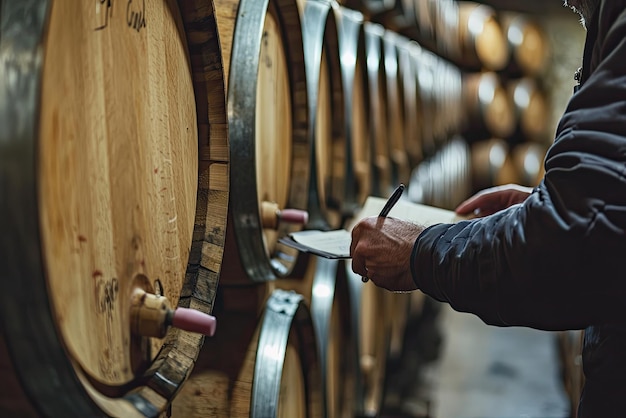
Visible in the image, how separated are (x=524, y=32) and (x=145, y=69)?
651 cm

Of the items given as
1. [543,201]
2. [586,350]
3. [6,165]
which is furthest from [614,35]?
[6,165]

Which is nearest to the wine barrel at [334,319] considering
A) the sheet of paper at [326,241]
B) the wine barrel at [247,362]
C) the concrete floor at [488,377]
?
the wine barrel at [247,362]

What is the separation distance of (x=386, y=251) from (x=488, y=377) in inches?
120

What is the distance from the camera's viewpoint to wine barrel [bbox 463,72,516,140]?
6.39m

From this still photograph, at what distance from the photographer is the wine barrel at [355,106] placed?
2137 mm

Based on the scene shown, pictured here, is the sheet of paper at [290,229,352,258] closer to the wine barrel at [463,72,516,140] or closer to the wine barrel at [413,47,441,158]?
the wine barrel at [413,47,441,158]

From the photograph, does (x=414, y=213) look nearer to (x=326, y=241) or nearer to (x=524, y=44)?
(x=326, y=241)

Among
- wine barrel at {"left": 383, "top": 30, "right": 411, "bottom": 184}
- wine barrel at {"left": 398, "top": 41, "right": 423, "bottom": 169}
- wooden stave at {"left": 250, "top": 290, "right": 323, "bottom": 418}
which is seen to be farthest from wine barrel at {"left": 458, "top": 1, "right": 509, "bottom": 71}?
wooden stave at {"left": 250, "top": 290, "right": 323, "bottom": 418}

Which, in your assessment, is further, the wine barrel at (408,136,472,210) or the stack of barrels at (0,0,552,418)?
the wine barrel at (408,136,472,210)

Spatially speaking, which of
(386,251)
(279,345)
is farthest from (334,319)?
(386,251)

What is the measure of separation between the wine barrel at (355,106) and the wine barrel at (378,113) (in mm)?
23

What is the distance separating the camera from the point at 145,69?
940mm

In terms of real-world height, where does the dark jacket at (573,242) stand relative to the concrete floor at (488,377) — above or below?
above

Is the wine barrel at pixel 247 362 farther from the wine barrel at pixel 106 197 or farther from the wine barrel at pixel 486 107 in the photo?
the wine barrel at pixel 486 107
